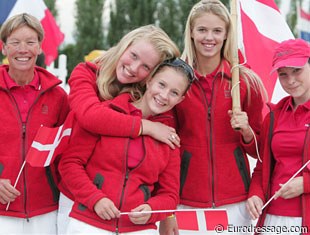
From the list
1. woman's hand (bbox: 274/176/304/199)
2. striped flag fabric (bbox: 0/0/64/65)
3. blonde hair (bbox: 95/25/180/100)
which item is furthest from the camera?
striped flag fabric (bbox: 0/0/64/65)

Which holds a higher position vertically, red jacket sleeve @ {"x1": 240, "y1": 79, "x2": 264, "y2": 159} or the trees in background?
the trees in background

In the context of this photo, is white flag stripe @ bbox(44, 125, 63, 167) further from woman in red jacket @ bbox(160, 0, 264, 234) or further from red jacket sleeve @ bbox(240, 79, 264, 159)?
red jacket sleeve @ bbox(240, 79, 264, 159)

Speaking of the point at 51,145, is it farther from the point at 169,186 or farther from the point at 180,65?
the point at 180,65

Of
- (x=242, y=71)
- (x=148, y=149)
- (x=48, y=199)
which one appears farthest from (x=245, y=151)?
(x=48, y=199)

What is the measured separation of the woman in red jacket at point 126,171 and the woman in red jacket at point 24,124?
1.11 ft

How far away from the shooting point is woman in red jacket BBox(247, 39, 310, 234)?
3.32 m

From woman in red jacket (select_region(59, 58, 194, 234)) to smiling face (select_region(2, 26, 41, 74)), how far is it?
1.96ft

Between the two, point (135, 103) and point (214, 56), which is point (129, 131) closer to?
point (135, 103)

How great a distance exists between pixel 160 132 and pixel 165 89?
0.91 ft

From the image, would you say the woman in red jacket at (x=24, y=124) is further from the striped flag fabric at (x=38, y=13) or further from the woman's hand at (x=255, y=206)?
the striped flag fabric at (x=38, y=13)

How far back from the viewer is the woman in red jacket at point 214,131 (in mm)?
3748

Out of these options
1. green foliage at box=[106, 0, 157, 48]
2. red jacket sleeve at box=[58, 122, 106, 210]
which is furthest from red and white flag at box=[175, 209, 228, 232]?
green foliage at box=[106, 0, 157, 48]

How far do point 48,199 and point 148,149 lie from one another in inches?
32.8

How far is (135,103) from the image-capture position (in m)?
3.51
